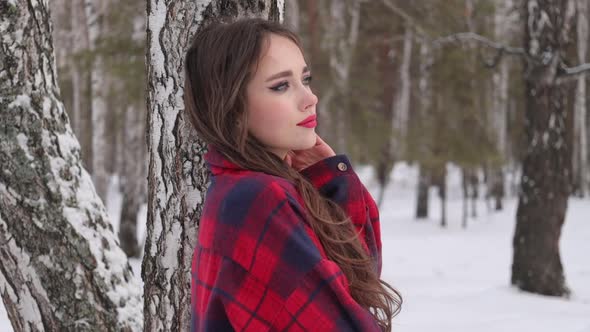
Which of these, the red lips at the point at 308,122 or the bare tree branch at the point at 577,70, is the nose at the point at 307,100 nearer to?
the red lips at the point at 308,122

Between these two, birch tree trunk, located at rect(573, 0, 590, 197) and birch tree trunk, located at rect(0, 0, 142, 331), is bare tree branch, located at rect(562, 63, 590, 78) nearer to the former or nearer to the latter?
birch tree trunk, located at rect(0, 0, 142, 331)

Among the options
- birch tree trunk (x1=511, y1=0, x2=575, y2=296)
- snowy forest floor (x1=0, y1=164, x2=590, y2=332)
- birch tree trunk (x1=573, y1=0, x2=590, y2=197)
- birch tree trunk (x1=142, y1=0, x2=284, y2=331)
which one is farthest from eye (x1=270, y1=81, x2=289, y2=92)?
birch tree trunk (x1=573, y1=0, x2=590, y2=197)

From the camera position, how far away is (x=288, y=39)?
1.77m

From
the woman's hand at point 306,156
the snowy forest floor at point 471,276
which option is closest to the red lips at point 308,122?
the woman's hand at point 306,156

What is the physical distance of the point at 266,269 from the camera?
5.04ft

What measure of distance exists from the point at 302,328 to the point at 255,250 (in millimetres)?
A: 211

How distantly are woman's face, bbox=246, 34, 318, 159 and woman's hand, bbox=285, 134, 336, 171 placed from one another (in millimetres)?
165

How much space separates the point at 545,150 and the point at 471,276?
239cm

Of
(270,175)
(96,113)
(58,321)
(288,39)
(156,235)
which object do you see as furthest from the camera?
(96,113)

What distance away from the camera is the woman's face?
5.54 ft

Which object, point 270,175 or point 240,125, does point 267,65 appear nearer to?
point 240,125

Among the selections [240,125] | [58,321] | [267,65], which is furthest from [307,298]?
[58,321]

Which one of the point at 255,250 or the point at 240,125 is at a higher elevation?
the point at 240,125

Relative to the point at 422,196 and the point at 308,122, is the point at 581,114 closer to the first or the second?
the point at 422,196
